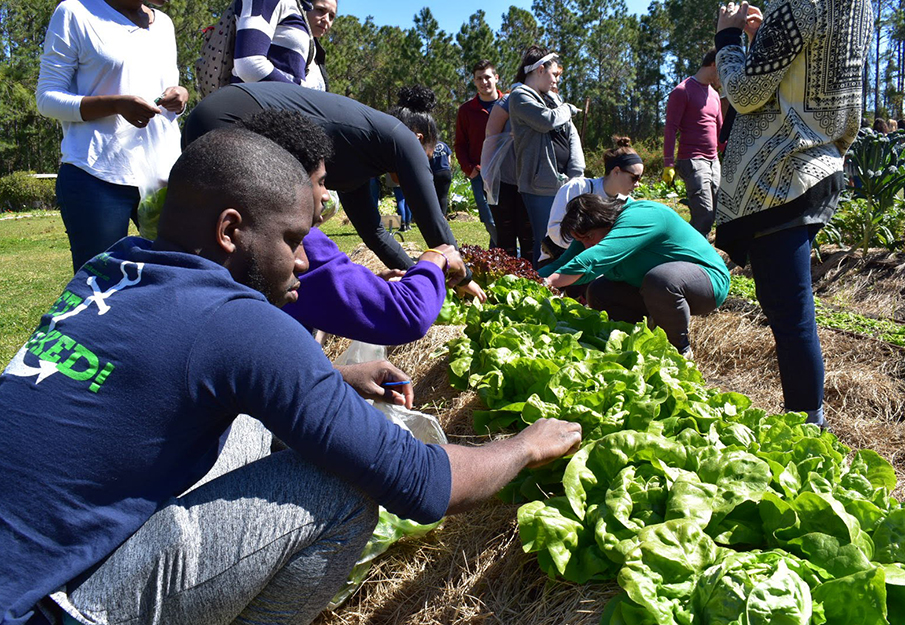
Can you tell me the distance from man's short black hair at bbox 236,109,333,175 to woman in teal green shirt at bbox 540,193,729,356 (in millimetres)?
1770

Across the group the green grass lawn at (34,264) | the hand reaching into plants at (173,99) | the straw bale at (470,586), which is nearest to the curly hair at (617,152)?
the green grass lawn at (34,264)

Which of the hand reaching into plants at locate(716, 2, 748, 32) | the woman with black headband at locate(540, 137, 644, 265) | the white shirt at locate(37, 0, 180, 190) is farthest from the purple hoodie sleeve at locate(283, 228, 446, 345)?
the woman with black headband at locate(540, 137, 644, 265)

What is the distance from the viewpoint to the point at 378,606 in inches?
82.8

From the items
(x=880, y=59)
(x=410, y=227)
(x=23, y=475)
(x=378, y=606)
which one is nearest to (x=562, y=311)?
(x=378, y=606)

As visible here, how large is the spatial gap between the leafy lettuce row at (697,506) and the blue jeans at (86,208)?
184 centimetres

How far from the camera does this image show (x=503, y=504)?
2145 mm

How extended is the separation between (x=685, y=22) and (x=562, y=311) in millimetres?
48821

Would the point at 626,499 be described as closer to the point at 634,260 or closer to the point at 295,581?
the point at 295,581

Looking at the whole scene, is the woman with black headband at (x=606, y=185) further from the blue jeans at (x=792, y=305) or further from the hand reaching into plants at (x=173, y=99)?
the hand reaching into plants at (x=173, y=99)

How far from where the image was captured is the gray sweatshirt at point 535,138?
5332 mm

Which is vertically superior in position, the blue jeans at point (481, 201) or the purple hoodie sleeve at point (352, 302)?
the purple hoodie sleeve at point (352, 302)

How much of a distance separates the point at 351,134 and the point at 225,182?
1.48 m

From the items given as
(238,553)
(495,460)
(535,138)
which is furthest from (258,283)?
(535,138)

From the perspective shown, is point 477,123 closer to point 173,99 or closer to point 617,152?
point 617,152
